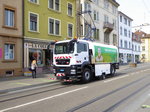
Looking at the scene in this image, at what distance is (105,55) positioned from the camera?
1727cm

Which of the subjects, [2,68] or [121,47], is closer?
[2,68]

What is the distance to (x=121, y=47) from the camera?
50688mm

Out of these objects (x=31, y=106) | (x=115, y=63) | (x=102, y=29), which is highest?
(x=102, y=29)

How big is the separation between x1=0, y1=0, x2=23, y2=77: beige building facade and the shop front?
0.80 metres

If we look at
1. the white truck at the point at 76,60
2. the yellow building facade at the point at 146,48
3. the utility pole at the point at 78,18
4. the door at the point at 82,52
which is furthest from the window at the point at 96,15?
the yellow building facade at the point at 146,48

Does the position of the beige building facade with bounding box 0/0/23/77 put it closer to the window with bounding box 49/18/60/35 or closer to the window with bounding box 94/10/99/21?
the window with bounding box 49/18/60/35

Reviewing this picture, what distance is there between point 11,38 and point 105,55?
9.04m

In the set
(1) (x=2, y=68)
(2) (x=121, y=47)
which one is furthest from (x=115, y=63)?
(2) (x=121, y=47)

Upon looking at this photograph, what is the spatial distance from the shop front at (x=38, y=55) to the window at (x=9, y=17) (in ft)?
7.91

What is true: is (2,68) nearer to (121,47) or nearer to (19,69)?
(19,69)

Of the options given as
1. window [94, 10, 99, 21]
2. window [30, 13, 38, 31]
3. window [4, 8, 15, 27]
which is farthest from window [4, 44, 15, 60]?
window [94, 10, 99, 21]

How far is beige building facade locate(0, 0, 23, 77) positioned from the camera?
17.7 metres

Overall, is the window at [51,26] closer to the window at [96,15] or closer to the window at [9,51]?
the window at [9,51]

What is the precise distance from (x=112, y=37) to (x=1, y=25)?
3068 centimetres
